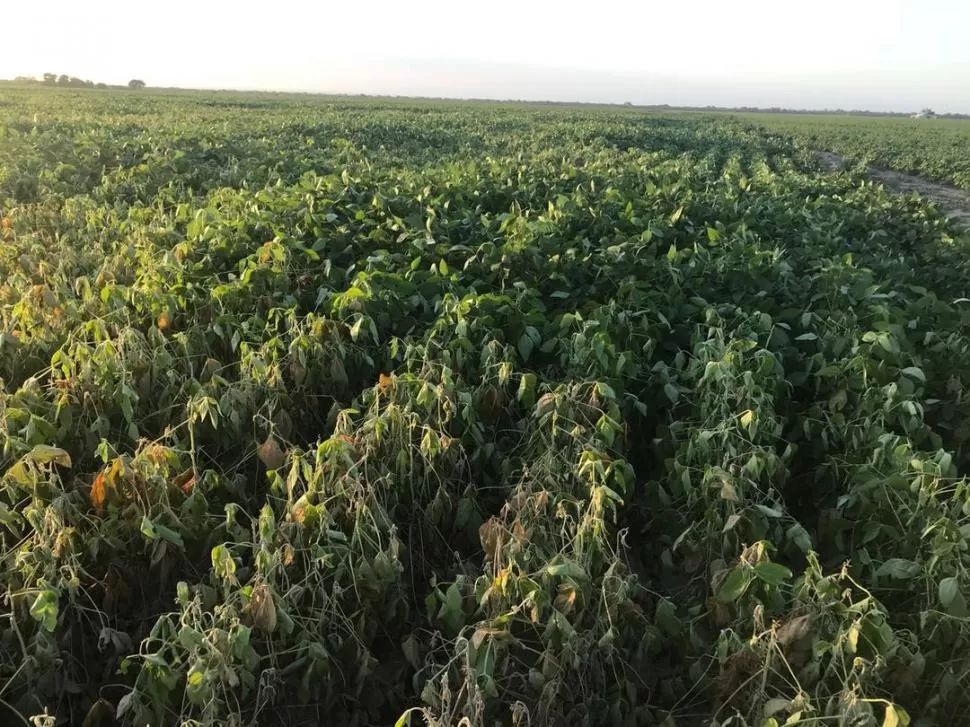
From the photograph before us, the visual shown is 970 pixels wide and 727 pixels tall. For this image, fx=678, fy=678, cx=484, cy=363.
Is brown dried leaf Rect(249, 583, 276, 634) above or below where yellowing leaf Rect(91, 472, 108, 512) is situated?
below

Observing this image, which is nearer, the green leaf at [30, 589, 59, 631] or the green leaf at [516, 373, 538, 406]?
the green leaf at [30, 589, 59, 631]

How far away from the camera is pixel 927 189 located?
741 inches

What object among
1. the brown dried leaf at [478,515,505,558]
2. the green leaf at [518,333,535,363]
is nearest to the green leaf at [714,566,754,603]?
the brown dried leaf at [478,515,505,558]

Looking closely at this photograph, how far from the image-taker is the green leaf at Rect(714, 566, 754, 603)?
1.97 meters

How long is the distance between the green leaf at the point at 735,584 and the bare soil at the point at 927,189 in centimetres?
1404

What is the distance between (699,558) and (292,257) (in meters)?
2.76

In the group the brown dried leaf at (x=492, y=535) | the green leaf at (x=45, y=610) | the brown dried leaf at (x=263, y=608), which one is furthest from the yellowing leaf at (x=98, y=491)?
the brown dried leaf at (x=492, y=535)

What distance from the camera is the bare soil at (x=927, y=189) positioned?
1491cm

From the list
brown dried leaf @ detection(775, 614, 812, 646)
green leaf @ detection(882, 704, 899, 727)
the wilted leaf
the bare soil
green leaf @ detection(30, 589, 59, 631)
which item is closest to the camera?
green leaf @ detection(882, 704, 899, 727)

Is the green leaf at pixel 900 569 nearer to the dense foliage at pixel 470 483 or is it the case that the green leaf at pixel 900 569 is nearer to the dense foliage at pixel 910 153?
the dense foliage at pixel 470 483

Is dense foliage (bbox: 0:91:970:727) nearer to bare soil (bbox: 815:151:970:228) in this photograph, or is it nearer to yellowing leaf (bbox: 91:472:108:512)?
yellowing leaf (bbox: 91:472:108:512)

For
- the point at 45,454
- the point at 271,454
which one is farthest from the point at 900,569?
the point at 45,454

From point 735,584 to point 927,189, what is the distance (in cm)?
2114

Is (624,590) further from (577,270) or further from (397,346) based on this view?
(577,270)
